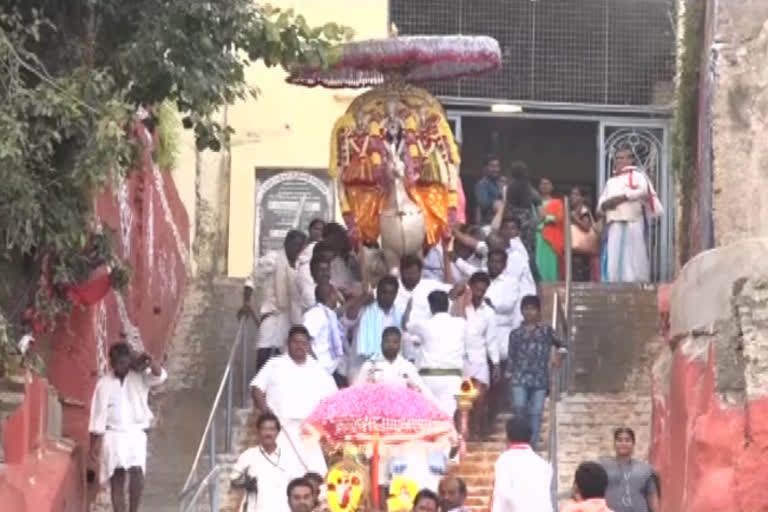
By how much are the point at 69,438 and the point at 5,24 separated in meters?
3.50

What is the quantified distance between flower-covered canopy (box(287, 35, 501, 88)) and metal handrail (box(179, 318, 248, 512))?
2.46 m

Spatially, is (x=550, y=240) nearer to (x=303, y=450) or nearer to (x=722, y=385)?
(x=303, y=450)

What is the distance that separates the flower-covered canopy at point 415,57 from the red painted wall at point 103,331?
1.96 m

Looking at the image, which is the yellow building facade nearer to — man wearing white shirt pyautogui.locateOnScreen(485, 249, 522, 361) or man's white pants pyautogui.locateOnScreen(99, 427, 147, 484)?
man wearing white shirt pyautogui.locateOnScreen(485, 249, 522, 361)

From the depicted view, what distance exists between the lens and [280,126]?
2552 cm

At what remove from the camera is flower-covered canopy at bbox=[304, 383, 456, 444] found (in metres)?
14.8

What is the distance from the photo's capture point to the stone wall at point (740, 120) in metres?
15.7

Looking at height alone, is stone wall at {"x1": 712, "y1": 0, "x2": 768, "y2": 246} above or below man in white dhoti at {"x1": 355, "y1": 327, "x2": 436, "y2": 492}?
above

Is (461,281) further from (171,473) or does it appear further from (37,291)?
(37,291)

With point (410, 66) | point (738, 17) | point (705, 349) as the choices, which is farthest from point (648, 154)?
point (705, 349)

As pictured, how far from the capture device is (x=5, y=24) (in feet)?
43.0

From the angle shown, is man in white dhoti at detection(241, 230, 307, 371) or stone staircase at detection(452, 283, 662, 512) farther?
man in white dhoti at detection(241, 230, 307, 371)

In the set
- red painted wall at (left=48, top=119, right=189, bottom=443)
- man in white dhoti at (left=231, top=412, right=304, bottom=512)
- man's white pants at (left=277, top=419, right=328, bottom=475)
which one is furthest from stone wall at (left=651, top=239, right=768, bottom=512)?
red painted wall at (left=48, top=119, right=189, bottom=443)

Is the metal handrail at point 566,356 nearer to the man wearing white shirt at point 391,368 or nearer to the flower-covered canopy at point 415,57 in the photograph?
the man wearing white shirt at point 391,368
